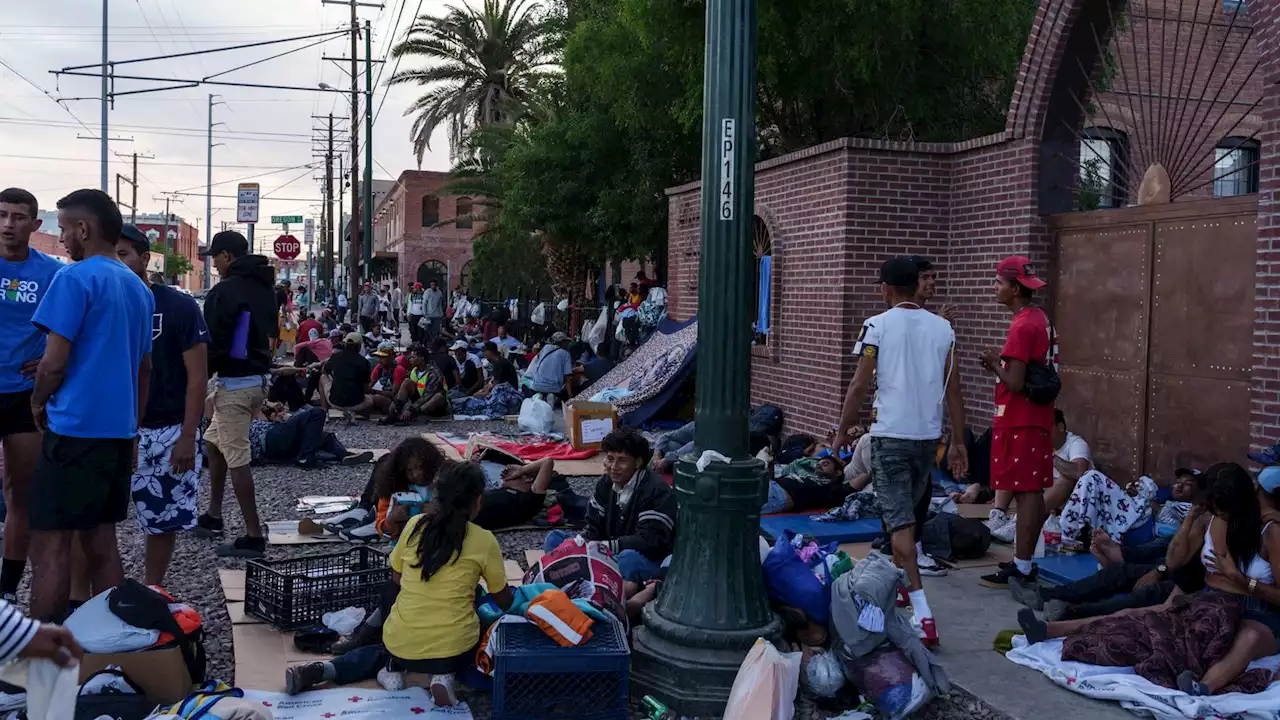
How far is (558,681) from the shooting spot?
4398 millimetres

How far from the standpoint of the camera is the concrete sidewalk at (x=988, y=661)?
468 cm

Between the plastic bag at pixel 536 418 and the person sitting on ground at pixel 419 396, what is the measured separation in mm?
1651

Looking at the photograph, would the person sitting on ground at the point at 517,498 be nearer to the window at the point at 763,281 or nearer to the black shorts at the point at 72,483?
the black shorts at the point at 72,483

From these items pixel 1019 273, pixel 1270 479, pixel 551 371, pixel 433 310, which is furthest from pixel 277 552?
pixel 433 310

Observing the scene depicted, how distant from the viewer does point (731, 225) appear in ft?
15.1

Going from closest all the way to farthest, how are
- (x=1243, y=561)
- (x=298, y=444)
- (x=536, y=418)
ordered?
1. (x=1243, y=561)
2. (x=298, y=444)
3. (x=536, y=418)

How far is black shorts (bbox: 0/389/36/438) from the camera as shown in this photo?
5320 mm

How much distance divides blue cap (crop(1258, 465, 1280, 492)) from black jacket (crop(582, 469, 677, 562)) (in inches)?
110

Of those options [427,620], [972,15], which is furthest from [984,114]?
[427,620]

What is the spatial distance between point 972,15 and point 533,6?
1729 cm

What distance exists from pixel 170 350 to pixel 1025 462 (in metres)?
4.93

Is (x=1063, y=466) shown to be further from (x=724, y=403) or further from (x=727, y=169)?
(x=727, y=169)

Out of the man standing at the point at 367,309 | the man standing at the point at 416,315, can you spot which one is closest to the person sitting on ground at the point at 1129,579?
the man standing at the point at 416,315

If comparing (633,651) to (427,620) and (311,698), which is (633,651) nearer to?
(427,620)
